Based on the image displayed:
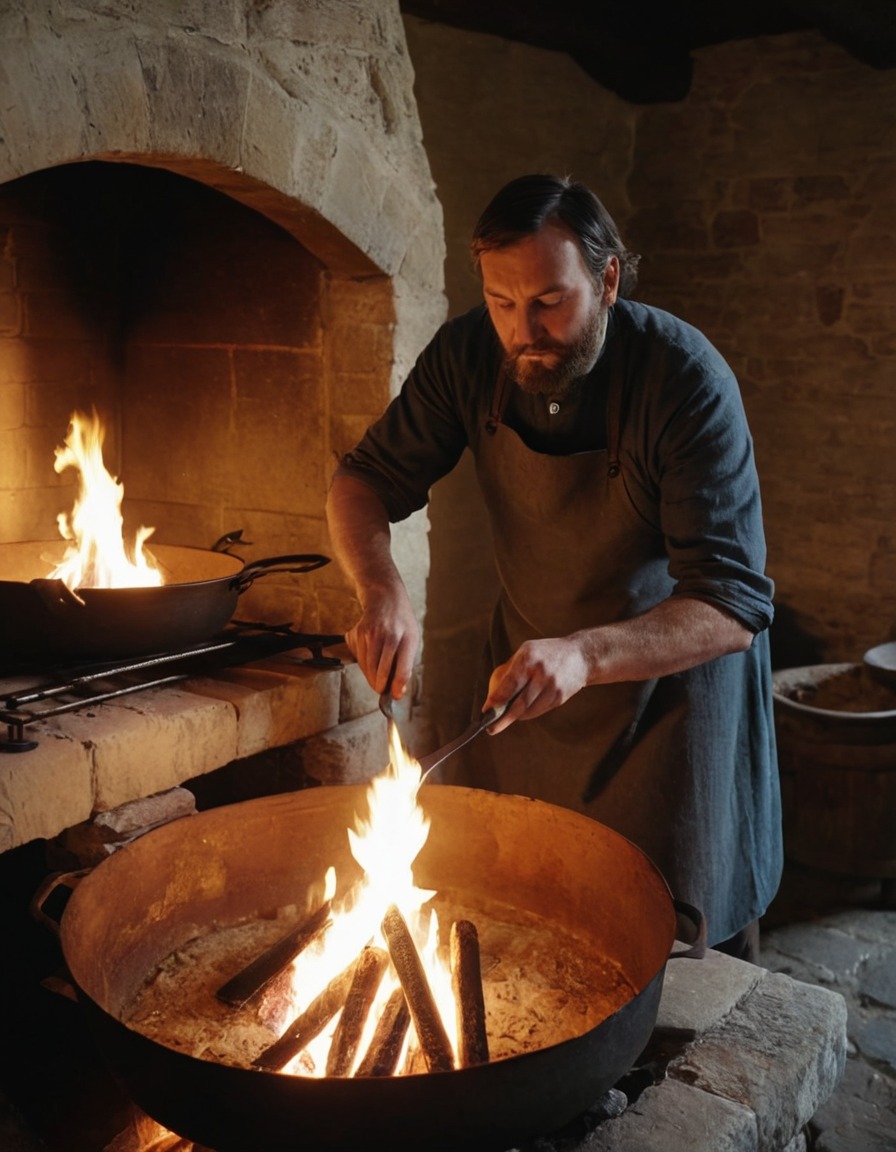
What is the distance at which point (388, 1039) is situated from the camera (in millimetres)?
1688

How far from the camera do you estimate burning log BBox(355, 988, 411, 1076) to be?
1614 millimetres

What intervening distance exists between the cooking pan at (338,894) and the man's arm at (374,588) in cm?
24

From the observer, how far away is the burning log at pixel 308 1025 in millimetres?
1674

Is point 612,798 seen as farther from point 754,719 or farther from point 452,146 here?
point 452,146

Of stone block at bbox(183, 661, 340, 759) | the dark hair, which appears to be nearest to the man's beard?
the dark hair

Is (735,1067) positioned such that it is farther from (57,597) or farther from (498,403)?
(57,597)

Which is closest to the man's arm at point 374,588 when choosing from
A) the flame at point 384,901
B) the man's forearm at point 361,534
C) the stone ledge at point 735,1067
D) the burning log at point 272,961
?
the man's forearm at point 361,534

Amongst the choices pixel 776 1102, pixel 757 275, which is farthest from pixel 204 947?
pixel 757 275

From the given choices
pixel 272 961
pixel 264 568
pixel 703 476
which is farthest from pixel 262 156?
pixel 272 961

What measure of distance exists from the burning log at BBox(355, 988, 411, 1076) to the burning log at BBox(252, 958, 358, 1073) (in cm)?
8

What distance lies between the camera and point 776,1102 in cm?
179

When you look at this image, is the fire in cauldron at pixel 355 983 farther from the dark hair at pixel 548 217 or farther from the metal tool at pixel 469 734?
the dark hair at pixel 548 217

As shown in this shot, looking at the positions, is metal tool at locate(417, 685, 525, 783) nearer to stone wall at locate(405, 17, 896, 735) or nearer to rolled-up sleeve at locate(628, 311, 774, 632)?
rolled-up sleeve at locate(628, 311, 774, 632)

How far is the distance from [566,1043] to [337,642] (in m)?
1.84
